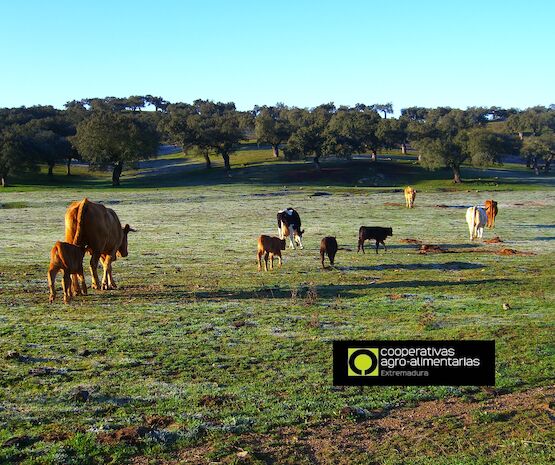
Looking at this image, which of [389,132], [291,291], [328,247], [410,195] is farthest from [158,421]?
[389,132]

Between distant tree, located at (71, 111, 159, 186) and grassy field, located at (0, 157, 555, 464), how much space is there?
6095 centimetres

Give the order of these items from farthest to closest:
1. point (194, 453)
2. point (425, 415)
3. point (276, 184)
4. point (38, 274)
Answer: point (276, 184)
point (38, 274)
point (425, 415)
point (194, 453)

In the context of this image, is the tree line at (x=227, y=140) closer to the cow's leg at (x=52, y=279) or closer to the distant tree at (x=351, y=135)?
the distant tree at (x=351, y=135)

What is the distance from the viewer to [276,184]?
86.7 meters

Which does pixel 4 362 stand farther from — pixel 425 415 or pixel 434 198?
pixel 434 198

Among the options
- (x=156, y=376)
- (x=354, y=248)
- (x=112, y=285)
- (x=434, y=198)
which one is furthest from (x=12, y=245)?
(x=434, y=198)

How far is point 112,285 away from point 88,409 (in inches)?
402

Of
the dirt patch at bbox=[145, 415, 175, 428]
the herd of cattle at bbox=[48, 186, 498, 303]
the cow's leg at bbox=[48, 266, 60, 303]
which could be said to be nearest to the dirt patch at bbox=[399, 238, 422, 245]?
the herd of cattle at bbox=[48, 186, 498, 303]

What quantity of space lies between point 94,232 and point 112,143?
241ft

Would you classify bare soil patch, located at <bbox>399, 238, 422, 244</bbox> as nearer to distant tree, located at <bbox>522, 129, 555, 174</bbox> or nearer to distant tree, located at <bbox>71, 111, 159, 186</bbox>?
distant tree, located at <bbox>71, 111, 159, 186</bbox>

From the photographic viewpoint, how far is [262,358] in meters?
12.6

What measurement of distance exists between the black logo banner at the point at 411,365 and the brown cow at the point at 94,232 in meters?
10.3

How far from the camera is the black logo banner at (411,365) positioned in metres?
11.1

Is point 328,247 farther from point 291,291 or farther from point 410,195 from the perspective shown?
point 410,195
